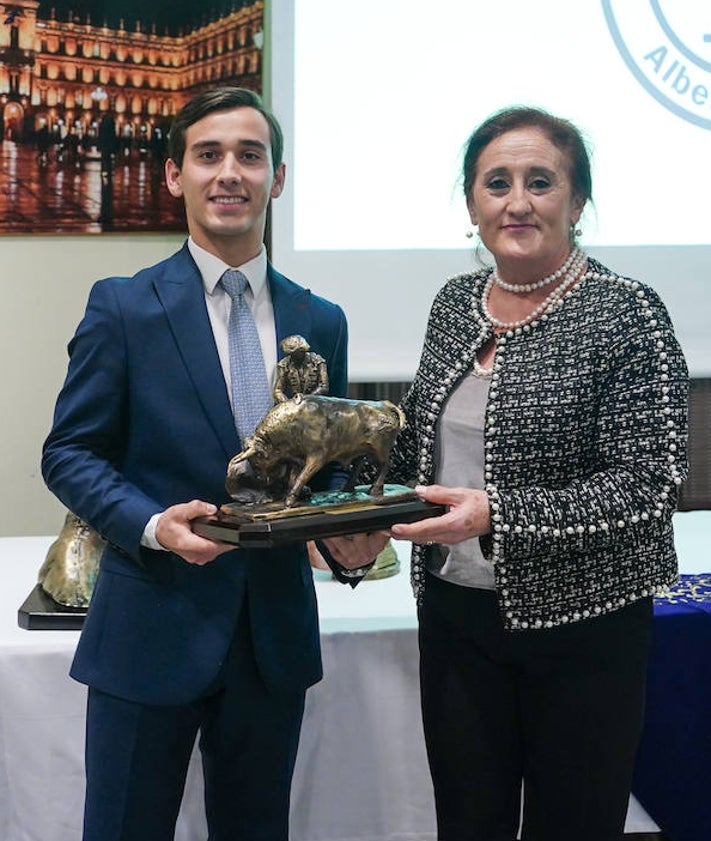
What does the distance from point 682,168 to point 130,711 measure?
2.21 meters

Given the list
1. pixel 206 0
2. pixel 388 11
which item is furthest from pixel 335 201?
pixel 206 0

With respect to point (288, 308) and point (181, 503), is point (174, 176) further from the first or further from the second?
point (181, 503)

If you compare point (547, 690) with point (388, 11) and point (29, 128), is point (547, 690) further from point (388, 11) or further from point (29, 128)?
point (29, 128)

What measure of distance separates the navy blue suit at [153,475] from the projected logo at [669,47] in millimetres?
1912

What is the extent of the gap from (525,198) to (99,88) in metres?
1.94

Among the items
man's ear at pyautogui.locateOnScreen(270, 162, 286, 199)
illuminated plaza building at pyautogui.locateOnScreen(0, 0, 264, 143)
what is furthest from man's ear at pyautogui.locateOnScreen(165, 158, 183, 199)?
illuminated plaza building at pyautogui.locateOnScreen(0, 0, 264, 143)

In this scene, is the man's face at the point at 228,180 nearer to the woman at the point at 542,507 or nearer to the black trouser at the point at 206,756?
the woman at the point at 542,507

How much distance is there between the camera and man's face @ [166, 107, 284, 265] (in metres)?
1.30

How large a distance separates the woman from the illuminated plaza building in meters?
1.69

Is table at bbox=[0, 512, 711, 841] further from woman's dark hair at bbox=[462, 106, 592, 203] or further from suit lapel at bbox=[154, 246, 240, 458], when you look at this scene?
woman's dark hair at bbox=[462, 106, 592, 203]

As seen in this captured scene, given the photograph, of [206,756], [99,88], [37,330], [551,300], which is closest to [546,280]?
[551,300]

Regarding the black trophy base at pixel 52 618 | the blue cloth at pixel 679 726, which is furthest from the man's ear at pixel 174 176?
the blue cloth at pixel 679 726

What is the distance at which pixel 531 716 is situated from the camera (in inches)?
53.2

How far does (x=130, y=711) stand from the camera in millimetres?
1279
